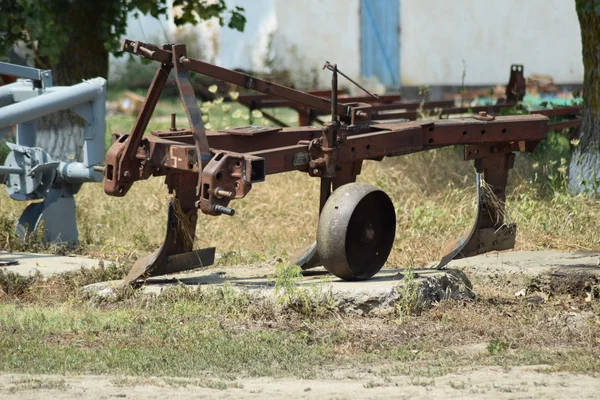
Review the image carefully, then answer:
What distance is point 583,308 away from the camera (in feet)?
20.3

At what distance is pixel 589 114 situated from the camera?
967 centimetres

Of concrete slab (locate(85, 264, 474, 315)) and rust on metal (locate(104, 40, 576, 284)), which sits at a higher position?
rust on metal (locate(104, 40, 576, 284))

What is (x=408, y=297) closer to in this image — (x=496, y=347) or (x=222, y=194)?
(x=496, y=347)

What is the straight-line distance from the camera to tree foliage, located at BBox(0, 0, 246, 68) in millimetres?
10625

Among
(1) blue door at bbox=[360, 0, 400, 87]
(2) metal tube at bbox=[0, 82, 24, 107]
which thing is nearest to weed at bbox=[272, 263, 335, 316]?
(2) metal tube at bbox=[0, 82, 24, 107]

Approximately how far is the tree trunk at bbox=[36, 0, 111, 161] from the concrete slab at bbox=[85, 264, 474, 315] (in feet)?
17.5

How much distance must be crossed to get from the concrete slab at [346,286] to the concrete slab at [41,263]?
0.75 meters

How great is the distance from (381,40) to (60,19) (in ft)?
24.0

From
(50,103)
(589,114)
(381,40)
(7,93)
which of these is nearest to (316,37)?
(381,40)

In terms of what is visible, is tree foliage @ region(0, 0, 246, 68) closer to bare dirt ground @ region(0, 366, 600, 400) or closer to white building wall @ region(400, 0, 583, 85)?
white building wall @ region(400, 0, 583, 85)

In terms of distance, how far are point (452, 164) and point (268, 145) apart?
4.54 metres

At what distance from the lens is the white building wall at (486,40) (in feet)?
48.4

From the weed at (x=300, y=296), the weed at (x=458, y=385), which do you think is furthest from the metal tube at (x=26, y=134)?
the weed at (x=458, y=385)

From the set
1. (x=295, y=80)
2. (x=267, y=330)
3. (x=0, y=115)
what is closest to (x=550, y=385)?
(x=267, y=330)
